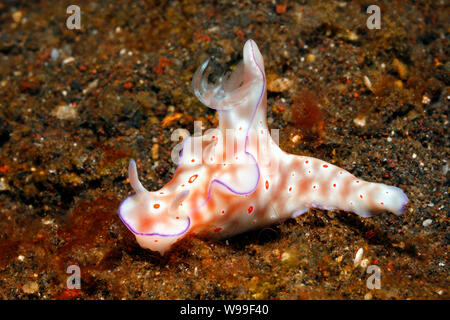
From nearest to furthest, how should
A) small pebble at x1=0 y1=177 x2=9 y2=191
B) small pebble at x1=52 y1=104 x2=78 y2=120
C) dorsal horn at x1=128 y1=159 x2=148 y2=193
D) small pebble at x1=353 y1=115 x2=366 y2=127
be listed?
1. dorsal horn at x1=128 y1=159 x2=148 y2=193
2. small pebble at x1=353 y1=115 x2=366 y2=127
3. small pebble at x1=0 y1=177 x2=9 y2=191
4. small pebble at x1=52 y1=104 x2=78 y2=120

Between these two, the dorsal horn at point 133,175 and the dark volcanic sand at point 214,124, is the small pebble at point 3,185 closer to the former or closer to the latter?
the dark volcanic sand at point 214,124

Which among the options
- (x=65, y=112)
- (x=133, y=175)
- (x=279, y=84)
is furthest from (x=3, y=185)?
(x=279, y=84)

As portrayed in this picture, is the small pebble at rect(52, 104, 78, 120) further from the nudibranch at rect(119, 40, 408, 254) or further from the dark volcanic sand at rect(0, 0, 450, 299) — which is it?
the nudibranch at rect(119, 40, 408, 254)

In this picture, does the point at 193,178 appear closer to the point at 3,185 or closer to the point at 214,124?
the point at 214,124

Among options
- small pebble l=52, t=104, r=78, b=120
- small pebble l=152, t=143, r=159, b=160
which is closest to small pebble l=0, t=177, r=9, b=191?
small pebble l=52, t=104, r=78, b=120

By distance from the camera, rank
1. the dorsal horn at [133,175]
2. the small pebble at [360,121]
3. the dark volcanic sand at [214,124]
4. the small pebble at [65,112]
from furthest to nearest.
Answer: the small pebble at [65,112]
the small pebble at [360,121]
the dark volcanic sand at [214,124]
the dorsal horn at [133,175]

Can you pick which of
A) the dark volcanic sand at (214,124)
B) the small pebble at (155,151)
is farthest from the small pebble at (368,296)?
the small pebble at (155,151)
